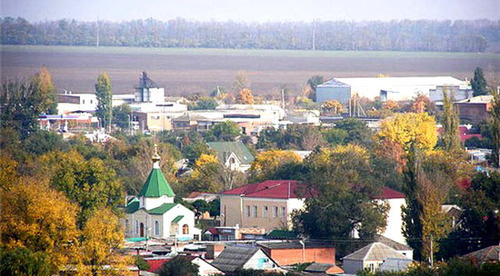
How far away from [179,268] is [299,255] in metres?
3.49

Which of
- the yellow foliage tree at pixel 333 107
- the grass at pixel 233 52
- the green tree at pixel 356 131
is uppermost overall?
the green tree at pixel 356 131

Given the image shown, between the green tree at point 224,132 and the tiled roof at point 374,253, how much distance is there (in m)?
28.9

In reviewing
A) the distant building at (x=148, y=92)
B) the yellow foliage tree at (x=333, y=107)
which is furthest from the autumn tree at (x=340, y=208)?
the yellow foliage tree at (x=333, y=107)

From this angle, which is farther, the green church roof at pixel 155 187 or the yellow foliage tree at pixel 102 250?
the green church roof at pixel 155 187

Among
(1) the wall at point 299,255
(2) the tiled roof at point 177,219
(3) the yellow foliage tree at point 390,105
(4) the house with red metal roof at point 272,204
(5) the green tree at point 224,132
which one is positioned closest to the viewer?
(1) the wall at point 299,255

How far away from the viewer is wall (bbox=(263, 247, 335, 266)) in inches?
1221

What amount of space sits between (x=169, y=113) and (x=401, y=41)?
97.7 meters

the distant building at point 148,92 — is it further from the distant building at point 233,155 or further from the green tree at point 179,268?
the green tree at point 179,268

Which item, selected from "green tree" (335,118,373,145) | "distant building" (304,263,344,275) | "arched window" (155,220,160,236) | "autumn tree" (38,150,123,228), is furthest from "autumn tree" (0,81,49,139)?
"distant building" (304,263,344,275)

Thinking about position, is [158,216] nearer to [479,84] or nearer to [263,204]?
[263,204]

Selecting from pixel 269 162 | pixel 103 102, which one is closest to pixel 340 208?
pixel 269 162

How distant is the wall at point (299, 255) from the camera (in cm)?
3101

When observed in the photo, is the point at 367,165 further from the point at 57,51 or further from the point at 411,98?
the point at 57,51

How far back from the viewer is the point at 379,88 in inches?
3684
